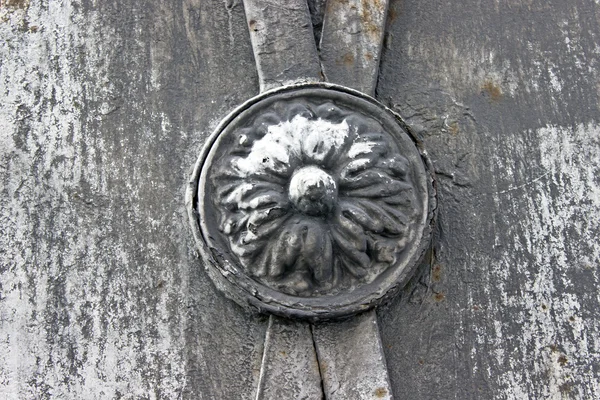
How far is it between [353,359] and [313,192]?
21.2 inches

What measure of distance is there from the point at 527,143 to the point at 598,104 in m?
0.35

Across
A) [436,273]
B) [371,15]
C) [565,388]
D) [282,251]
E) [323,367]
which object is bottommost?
[565,388]

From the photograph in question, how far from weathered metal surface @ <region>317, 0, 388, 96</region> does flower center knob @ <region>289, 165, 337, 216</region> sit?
46 centimetres

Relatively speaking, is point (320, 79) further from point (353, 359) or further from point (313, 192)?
point (353, 359)

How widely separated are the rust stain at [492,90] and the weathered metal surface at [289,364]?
3.74ft

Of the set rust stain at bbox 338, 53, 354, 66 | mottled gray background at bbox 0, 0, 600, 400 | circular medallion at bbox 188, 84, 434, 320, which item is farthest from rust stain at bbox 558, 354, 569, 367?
rust stain at bbox 338, 53, 354, 66

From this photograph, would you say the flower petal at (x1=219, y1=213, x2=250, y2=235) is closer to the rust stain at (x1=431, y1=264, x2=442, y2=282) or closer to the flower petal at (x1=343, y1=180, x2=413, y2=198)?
the flower petal at (x1=343, y1=180, x2=413, y2=198)

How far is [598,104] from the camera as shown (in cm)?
259

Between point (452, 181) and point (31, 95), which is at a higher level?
point (31, 95)

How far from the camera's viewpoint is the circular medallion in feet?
7.06

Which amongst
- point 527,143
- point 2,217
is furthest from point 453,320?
point 2,217

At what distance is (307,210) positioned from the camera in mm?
2145

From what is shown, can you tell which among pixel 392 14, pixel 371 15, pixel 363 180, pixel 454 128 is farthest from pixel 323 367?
pixel 392 14

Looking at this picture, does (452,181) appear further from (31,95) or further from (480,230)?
(31,95)
